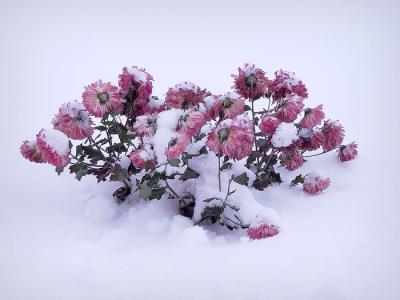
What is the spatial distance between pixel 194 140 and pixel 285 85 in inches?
19.6

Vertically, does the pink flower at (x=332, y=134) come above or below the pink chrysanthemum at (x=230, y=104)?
above

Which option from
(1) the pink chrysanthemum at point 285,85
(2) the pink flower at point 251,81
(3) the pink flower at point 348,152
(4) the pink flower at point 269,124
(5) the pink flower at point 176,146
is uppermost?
(1) the pink chrysanthemum at point 285,85

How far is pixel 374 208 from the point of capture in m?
1.99

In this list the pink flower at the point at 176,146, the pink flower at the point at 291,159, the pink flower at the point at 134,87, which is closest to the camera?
the pink flower at the point at 176,146

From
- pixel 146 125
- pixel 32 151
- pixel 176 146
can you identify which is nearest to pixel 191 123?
pixel 176 146

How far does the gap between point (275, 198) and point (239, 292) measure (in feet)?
2.40

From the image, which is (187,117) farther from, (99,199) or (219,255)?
(99,199)

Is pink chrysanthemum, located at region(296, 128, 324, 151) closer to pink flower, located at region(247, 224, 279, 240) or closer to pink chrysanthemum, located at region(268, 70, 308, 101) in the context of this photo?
pink chrysanthemum, located at region(268, 70, 308, 101)

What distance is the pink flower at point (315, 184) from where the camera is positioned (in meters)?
2.16

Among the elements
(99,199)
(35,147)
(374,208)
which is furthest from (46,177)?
(374,208)

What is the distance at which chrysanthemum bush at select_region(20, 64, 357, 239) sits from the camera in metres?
1.75

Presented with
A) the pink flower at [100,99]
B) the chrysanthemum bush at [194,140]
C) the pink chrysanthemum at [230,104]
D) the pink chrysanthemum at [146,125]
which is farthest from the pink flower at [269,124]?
the pink flower at [100,99]

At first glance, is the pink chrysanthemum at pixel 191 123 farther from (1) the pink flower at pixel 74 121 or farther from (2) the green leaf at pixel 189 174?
(1) the pink flower at pixel 74 121

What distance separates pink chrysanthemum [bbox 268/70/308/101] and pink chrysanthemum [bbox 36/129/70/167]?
38.2 inches
